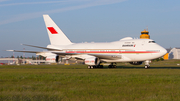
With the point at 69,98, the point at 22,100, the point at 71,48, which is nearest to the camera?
the point at 22,100

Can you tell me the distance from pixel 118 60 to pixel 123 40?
361 cm

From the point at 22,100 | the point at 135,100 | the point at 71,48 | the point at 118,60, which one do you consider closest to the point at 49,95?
the point at 22,100

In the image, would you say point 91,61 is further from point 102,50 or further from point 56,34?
point 56,34

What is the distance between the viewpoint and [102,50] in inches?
1624

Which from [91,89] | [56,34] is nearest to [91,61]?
[56,34]

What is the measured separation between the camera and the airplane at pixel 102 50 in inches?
1494

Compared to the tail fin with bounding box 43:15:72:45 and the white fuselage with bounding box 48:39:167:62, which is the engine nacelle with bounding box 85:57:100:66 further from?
the tail fin with bounding box 43:15:72:45

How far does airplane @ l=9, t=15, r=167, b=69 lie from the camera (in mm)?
37938

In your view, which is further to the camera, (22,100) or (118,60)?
(118,60)

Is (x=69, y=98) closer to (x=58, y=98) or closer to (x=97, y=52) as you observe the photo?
(x=58, y=98)

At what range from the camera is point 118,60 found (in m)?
40.3

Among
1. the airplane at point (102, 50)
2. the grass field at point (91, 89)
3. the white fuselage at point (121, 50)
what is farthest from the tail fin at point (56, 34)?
the grass field at point (91, 89)

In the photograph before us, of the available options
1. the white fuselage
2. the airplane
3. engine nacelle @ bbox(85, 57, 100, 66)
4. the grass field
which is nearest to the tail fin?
the airplane

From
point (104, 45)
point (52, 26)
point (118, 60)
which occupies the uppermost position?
point (52, 26)
